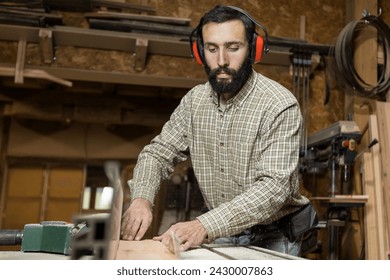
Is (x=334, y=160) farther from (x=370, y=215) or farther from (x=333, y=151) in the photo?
(x=370, y=215)

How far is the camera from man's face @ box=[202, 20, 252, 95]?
1179mm

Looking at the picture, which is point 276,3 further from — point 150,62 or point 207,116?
point 207,116

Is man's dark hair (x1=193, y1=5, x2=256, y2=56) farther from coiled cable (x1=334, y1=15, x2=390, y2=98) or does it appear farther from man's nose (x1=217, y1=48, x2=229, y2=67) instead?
coiled cable (x1=334, y1=15, x2=390, y2=98)

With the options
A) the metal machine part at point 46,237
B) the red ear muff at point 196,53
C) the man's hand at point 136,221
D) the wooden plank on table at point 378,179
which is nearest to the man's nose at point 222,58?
the red ear muff at point 196,53

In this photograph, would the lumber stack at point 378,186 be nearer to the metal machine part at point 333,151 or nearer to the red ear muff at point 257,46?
the metal machine part at point 333,151

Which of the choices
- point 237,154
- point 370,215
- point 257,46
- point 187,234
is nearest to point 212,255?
point 187,234

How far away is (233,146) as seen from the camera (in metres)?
1.21

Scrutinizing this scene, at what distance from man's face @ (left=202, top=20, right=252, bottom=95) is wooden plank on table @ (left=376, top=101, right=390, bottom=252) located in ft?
3.59

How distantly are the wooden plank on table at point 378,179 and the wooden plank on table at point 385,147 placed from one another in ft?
0.04

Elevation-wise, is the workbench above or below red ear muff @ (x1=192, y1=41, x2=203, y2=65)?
below

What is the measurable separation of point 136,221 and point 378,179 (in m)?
1.37

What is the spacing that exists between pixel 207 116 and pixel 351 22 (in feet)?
3.62

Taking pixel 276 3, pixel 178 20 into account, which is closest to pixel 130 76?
pixel 178 20

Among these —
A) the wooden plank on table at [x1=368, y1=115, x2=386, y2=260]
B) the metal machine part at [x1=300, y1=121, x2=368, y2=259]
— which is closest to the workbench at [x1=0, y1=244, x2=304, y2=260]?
the metal machine part at [x1=300, y1=121, x2=368, y2=259]
